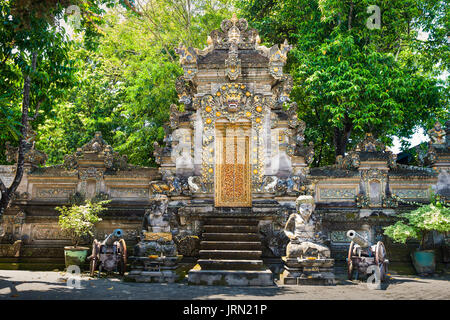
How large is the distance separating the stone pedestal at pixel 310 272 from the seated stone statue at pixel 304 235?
17 cm

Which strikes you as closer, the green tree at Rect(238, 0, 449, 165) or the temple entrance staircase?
the temple entrance staircase

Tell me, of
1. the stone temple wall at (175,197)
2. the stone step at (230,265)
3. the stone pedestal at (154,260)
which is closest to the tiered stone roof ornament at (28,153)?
the stone temple wall at (175,197)

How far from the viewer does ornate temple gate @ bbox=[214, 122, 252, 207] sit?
11789 millimetres

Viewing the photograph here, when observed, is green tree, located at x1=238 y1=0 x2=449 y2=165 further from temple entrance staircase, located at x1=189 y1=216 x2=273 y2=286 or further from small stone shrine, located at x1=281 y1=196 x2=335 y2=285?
temple entrance staircase, located at x1=189 y1=216 x2=273 y2=286

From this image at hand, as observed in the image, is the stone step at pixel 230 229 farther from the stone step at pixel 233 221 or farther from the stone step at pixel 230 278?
the stone step at pixel 230 278

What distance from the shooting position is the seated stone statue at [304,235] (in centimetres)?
901

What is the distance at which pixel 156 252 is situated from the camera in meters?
9.11

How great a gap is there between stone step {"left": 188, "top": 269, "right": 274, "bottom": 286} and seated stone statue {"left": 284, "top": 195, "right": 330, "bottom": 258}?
0.93 metres

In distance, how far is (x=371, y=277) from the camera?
8883 mm

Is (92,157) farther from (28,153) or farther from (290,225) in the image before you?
(290,225)

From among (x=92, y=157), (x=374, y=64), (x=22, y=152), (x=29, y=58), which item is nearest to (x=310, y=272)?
(x=22, y=152)

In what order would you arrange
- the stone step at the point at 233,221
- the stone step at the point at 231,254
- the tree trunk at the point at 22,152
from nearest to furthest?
the tree trunk at the point at 22,152
the stone step at the point at 231,254
the stone step at the point at 233,221

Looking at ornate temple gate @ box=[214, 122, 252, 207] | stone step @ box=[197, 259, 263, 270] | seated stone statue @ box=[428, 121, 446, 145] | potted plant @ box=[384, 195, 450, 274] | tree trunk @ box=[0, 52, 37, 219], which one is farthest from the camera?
seated stone statue @ box=[428, 121, 446, 145]

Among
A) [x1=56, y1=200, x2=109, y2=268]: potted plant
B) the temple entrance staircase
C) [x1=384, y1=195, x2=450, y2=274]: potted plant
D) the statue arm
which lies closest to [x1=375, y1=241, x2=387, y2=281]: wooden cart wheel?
[x1=384, y1=195, x2=450, y2=274]: potted plant
